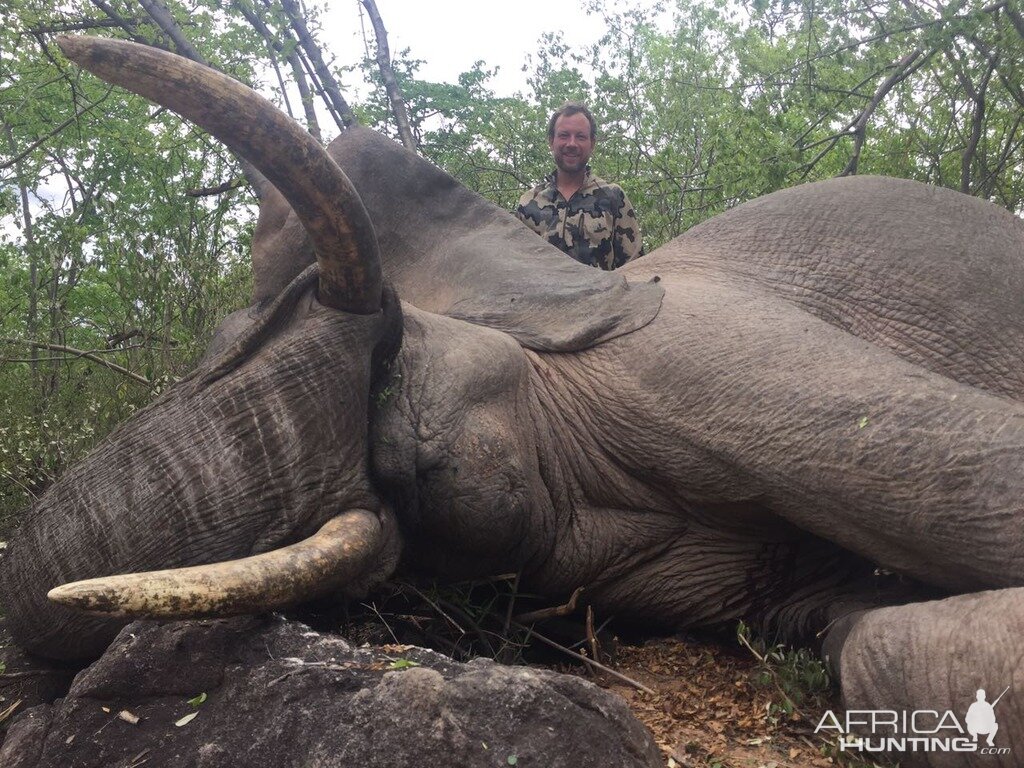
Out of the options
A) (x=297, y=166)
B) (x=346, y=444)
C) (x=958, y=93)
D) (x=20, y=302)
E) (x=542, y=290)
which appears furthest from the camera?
(x=20, y=302)

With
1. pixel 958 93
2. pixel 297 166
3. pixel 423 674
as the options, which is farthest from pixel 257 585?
pixel 958 93

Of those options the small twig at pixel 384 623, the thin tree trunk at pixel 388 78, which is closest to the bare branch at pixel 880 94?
the thin tree trunk at pixel 388 78

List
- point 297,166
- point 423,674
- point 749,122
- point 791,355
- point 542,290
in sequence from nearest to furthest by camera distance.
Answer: point 423,674, point 297,166, point 791,355, point 542,290, point 749,122

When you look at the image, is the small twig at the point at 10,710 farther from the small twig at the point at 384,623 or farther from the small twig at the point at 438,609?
the small twig at the point at 438,609

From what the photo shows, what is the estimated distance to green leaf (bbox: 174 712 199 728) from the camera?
2.35m

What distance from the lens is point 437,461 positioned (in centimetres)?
306

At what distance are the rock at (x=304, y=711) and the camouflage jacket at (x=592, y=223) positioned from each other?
171 inches

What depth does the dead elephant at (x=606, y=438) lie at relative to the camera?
2.70 m

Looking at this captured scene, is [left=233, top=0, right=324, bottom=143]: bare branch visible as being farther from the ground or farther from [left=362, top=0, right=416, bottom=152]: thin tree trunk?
the ground

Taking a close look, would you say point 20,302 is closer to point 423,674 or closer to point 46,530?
point 46,530

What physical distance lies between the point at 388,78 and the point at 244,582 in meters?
6.04

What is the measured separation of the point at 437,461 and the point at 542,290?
1.08m

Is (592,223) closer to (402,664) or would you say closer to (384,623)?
(384,623)

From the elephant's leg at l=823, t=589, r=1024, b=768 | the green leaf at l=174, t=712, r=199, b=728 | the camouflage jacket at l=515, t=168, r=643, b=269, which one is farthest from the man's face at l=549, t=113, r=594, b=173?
the green leaf at l=174, t=712, r=199, b=728
